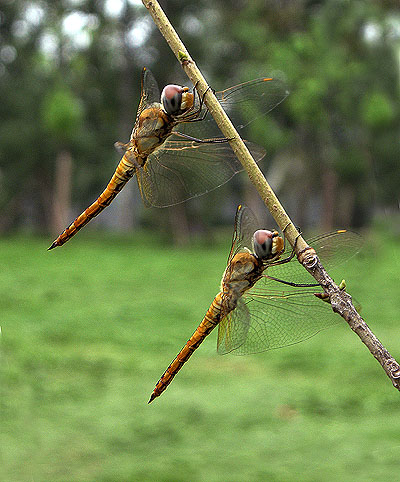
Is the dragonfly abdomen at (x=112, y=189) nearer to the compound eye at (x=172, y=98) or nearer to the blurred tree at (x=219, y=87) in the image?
the compound eye at (x=172, y=98)

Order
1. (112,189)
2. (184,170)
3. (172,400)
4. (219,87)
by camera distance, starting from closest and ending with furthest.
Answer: (112,189), (184,170), (172,400), (219,87)

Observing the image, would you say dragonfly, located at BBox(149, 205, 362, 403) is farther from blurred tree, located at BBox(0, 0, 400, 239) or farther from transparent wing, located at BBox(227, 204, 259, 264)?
blurred tree, located at BBox(0, 0, 400, 239)

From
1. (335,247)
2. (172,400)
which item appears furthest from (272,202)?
(172,400)

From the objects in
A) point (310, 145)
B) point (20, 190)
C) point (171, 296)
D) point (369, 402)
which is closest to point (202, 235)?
point (310, 145)

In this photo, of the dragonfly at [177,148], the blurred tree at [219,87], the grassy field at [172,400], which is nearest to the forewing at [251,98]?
the dragonfly at [177,148]

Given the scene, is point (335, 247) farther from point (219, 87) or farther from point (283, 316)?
point (219, 87)

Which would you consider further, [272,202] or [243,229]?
[243,229]

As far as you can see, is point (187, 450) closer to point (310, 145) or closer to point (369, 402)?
point (369, 402)

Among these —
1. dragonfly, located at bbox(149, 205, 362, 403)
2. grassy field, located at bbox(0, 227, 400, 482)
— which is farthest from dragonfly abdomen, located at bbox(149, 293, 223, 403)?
grassy field, located at bbox(0, 227, 400, 482)
